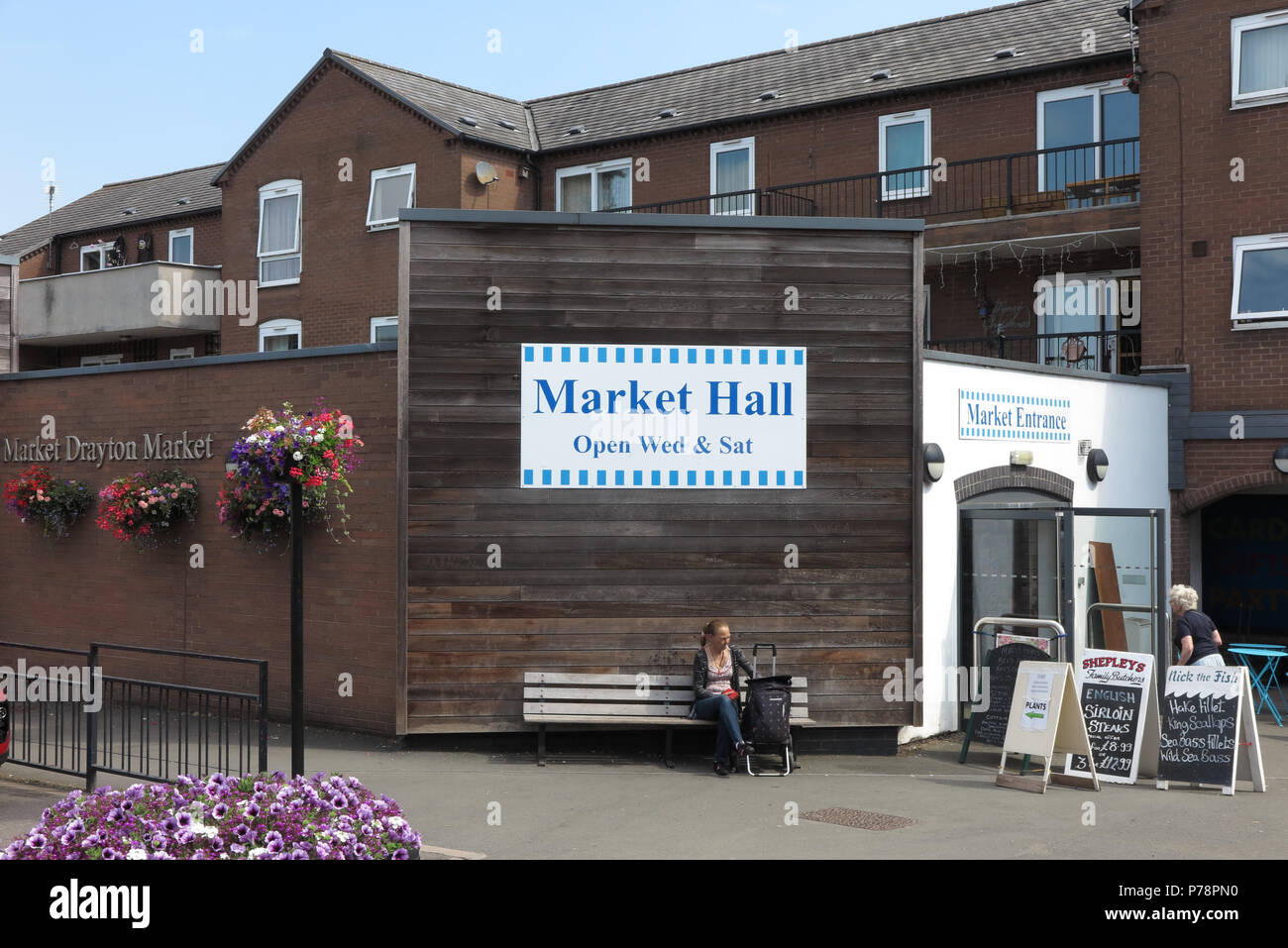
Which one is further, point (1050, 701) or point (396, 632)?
point (396, 632)

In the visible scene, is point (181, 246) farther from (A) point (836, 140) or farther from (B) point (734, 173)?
(A) point (836, 140)

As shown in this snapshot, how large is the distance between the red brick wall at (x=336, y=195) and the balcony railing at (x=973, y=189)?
520 centimetres

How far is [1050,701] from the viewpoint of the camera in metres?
10.2

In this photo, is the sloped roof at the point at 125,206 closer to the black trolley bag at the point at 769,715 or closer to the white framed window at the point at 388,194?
the white framed window at the point at 388,194

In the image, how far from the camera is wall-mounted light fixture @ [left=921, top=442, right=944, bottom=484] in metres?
11.7

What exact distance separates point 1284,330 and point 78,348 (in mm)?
25508

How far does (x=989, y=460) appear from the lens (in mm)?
12844

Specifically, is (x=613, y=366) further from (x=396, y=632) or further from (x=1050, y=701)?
(x=1050, y=701)

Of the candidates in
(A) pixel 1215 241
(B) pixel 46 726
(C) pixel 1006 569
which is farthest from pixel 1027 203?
(B) pixel 46 726

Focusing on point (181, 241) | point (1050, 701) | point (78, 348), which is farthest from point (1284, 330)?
point (78, 348)

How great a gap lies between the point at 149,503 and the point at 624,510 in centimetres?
Answer: 516

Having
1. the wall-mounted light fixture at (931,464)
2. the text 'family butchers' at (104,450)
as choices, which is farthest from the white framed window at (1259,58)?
the text 'family butchers' at (104,450)

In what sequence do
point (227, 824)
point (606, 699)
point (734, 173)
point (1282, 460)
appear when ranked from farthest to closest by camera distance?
point (734, 173) < point (1282, 460) < point (606, 699) < point (227, 824)

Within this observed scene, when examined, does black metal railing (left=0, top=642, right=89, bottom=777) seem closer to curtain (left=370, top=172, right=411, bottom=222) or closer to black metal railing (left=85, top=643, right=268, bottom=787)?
black metal railing (left=85, top=643, right=268, bottom=787)
